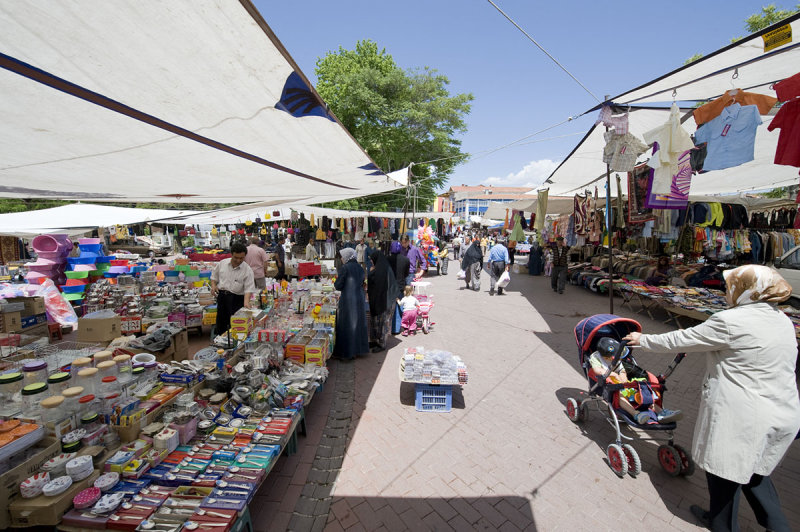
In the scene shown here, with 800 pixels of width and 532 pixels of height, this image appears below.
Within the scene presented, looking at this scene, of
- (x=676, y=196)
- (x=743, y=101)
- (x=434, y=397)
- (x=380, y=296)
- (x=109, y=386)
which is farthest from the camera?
(x=380, y=296)

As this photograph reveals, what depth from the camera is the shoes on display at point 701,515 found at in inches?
98.4

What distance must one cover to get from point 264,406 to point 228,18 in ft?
10.2

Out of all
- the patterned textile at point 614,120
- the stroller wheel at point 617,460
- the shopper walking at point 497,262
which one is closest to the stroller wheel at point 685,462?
the stroller wheel at point 617,460

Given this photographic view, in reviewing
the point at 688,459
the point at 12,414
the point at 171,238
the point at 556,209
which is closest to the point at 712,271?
the point at 556,209

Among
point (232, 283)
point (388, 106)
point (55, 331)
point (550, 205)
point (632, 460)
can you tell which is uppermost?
point (388, 106)

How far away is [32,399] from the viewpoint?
2.34 m

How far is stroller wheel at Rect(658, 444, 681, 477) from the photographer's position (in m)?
2.93

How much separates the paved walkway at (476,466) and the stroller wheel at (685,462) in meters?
0.11

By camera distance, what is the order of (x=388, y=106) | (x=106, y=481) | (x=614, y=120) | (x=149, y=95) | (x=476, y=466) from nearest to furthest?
(x=149, y=95) < (x=106, y=481) < (x=476, y=466) < (x=614, y=120) < (x=388, y=106)

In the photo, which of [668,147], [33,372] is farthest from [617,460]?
[33,372]

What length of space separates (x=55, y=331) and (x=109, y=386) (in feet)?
18.2

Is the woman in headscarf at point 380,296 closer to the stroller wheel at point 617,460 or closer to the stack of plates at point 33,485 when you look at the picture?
the stroller wheel at point 617,460

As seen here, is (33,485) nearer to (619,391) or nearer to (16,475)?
(16,475)

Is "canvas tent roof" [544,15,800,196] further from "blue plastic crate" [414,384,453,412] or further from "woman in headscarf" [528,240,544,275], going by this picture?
"woman in headscarf" [528,240,544,275]
